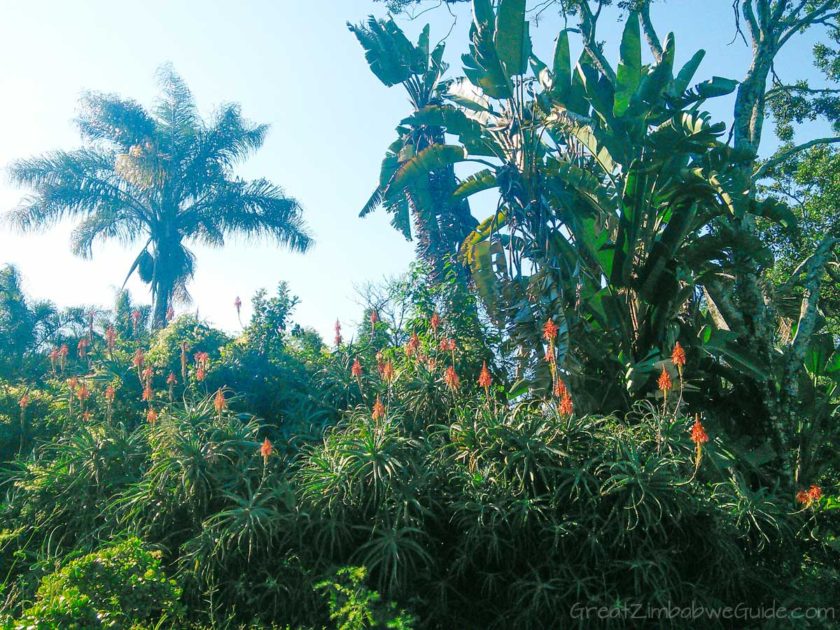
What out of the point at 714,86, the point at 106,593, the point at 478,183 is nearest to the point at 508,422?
the point at 106,593

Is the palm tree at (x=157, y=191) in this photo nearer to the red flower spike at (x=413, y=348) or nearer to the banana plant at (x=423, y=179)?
the banana plant at (x=423, y=179)

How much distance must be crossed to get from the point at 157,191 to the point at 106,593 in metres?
20.2

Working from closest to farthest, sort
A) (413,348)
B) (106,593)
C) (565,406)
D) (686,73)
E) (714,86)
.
→ (106,593), (565,406), (413,348), (714,86), (686,73)

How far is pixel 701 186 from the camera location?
9.63m

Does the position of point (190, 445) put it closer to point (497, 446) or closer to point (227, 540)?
point (227, 540)

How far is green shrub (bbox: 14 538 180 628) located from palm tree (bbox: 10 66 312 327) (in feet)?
58.5

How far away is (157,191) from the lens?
23719mm

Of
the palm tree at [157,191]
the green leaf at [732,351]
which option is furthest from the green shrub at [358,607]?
the palm tree at [157,191]

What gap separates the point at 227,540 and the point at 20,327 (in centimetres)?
1010

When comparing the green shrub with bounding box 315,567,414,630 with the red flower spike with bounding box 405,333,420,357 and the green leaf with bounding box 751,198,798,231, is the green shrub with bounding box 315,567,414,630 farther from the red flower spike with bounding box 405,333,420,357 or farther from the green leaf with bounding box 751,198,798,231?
the green leaf with bounding box 751,198,798,231

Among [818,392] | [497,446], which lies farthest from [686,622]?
[818,392]

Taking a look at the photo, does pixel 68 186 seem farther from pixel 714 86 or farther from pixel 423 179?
pixel 714 86

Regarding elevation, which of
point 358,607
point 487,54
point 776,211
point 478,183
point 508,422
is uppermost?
point 487,54

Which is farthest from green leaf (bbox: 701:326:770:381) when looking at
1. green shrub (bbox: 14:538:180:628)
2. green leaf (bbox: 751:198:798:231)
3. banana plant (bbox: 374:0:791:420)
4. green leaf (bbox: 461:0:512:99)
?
green shrub (bbox: 14:538:180:628)
